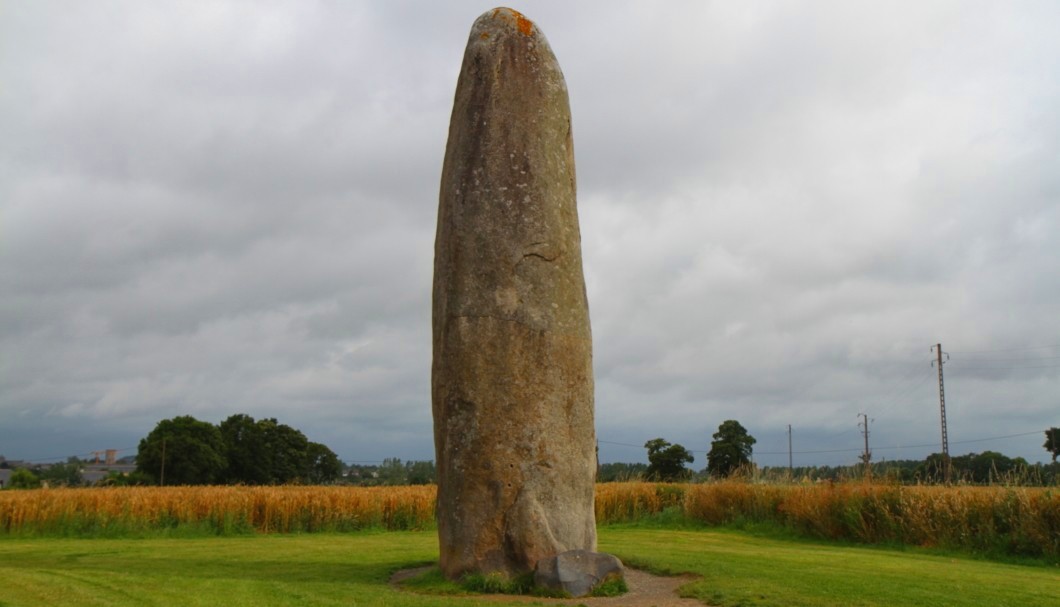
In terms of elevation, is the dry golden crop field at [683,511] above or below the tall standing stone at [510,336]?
below

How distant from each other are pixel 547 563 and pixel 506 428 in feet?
4.92

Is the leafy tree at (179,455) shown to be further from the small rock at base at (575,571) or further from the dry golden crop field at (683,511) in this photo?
the small rock at base at (575,571)

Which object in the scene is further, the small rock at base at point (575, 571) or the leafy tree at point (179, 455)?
the leafy tree at point (179, 455)

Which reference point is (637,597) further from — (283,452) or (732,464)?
(283,452)

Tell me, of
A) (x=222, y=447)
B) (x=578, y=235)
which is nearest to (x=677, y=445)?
(x=222, y=447)

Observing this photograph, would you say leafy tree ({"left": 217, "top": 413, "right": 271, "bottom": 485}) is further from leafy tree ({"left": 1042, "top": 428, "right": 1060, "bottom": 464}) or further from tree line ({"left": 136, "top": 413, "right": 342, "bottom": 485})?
leafy tree ({"left": 1042, "top": 428, "right": 1060, "bottom": 464})

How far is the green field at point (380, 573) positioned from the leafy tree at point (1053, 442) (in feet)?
109

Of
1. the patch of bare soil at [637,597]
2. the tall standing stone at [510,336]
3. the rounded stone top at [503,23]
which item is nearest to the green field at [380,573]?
the patch of bare soil at [637,597]

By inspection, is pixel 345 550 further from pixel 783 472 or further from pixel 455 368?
pixel 783 472

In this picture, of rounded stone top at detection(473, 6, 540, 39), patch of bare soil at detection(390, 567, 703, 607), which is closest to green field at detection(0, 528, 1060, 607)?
patch of bare soil at detection(390, 567, 703, 607)

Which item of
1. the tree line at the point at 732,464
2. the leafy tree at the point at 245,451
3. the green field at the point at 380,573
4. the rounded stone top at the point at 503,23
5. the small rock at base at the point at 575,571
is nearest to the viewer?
the green field at the point at 380,573

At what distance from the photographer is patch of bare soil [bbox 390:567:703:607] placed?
9.01 metres

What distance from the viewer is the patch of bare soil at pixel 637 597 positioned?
29.6 feet

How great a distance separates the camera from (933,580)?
10719 millimetres
